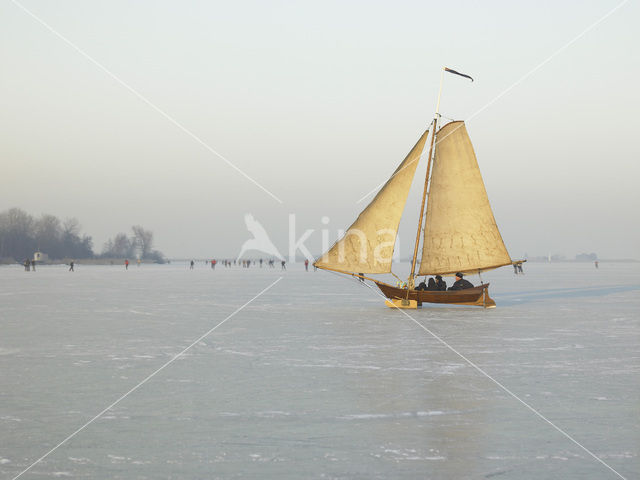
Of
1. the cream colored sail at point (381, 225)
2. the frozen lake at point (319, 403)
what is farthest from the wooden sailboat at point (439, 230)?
the frozen lake at point (319, 403)

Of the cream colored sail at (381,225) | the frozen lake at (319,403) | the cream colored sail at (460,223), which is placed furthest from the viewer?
the cream colored sail at (460,223)


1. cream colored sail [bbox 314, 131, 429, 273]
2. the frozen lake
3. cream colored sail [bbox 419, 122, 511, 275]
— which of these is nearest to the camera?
the frozen lake

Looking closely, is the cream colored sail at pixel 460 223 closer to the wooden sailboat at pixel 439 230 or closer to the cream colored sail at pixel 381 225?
the wooden sailboat at pixel 439 230

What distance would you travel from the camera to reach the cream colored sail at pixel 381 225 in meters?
26.3

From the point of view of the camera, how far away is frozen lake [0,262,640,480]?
574 centimetres

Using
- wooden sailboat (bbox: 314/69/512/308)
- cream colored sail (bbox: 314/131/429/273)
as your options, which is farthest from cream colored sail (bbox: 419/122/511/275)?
cream colored sail (bbox: 314/131/429/273)

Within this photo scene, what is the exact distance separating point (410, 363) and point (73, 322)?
38.4 feet

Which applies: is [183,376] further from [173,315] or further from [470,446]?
[173,315]

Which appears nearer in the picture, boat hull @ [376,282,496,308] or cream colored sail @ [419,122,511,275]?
boat hull @ [376,282,496,308]

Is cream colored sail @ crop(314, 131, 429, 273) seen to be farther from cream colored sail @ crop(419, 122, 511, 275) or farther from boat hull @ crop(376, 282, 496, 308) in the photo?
cream colored sail @ crop(419, 122, 511, 275)

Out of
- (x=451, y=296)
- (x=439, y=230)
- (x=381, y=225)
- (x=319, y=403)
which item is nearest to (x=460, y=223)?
(x=439, y=230)

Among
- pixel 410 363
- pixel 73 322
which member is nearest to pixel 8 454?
pixel 410 363

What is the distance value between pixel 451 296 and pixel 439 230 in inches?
111

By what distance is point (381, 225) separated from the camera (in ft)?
86.5
